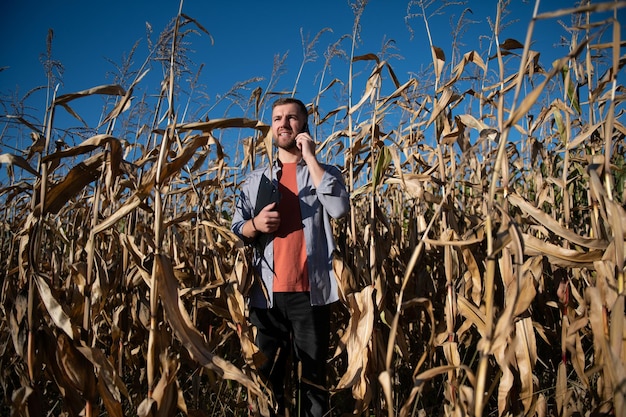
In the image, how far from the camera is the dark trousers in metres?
1.95

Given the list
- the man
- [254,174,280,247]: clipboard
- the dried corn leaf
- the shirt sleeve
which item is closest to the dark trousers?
the man

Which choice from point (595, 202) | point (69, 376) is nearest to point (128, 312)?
point (69, 376)

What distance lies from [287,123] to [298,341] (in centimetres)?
115

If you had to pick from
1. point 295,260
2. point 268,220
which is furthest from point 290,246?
point 268,220

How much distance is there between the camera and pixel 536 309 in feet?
8.65

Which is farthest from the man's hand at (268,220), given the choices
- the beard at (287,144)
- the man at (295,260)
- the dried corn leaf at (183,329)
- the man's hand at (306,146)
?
the dried corn leaf at (183,329)

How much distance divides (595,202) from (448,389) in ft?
3.51

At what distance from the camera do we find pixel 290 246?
2.02 meters

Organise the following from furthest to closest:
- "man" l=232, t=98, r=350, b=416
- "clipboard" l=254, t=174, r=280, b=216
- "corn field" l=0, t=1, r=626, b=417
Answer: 1. "clipboard" l=254, t=174, r=280, b=216
2. "man" l=232, t=98, r=350, b=416
3. "corn field" l=0, t=1, r=626, b=417

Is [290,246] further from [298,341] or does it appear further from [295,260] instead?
[298,341]

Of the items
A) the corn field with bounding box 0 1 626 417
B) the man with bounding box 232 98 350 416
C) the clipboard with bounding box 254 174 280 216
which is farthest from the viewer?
the clipboard with bounding box 254 174 280 216

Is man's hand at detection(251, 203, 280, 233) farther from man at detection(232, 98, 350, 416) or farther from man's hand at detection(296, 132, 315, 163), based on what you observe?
man's hand at detection(296, 132, 315, 163)

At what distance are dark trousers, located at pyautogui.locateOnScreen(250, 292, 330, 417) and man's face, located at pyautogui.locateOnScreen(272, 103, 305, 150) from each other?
83 cm

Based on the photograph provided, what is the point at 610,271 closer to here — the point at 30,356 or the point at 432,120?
the point at 432,120
